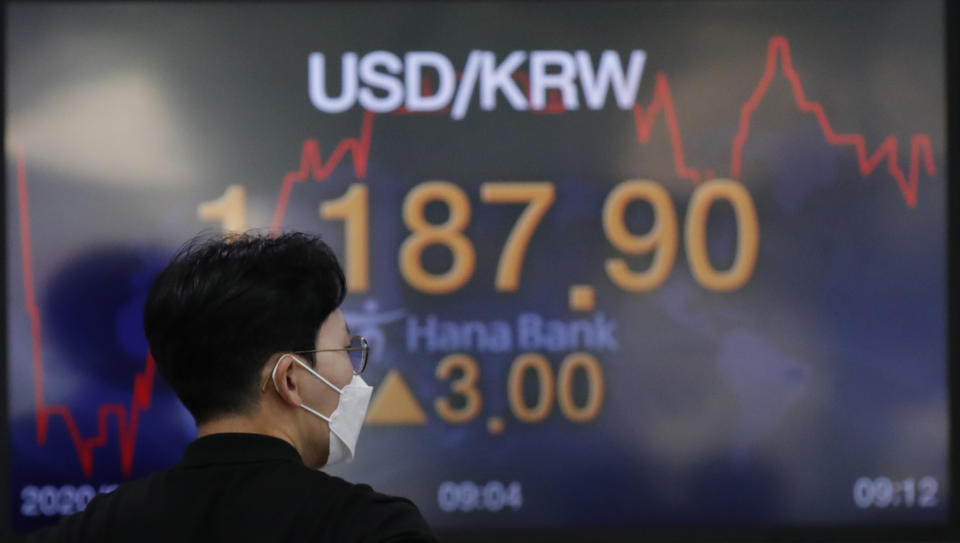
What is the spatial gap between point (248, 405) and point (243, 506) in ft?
0.46

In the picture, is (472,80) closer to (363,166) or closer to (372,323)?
(363,166)

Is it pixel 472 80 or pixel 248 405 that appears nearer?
pixel 248 405

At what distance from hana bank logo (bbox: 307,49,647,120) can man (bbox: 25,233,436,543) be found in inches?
45.3

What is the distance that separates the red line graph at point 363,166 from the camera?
92.1 inches

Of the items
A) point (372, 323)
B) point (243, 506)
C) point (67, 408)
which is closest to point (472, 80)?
point (372, 323)

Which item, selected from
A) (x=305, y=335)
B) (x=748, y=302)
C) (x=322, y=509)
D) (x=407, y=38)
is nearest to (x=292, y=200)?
(x=407, y=38)

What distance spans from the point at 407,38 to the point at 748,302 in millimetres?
938

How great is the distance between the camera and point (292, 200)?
7.76 ft

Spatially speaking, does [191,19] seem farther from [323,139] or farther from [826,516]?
[826,516]

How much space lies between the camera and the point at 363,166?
2369 millimetres

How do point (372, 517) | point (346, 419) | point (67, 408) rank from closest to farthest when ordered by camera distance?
point (372, 517)
point (346, 419)
point (67, 408)

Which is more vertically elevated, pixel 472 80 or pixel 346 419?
pixel 472 80

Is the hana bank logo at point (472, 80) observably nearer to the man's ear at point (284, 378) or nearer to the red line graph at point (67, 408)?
the red line graph at point (67, 408)

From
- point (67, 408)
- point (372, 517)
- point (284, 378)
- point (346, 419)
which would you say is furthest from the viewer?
point (67, 408)
